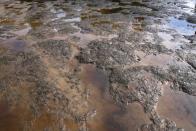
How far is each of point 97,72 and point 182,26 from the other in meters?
3.46

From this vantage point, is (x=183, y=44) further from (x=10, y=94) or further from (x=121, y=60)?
(x=10, y=94)

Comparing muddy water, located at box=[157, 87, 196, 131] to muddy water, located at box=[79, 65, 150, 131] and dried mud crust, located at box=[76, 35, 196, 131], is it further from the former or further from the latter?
muddy water, located at box=[79, 65, 150, 131]

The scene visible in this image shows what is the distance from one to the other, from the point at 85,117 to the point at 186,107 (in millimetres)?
1512

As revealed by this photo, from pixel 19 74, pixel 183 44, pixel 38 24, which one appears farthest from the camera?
pixel 38 24

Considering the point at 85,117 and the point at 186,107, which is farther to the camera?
the point at 186,107

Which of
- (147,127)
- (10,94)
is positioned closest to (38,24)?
(10,94)

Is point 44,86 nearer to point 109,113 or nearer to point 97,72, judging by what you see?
point 97,72

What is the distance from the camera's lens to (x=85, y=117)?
333 centimetres

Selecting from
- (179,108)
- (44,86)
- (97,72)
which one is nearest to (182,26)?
(97,72)

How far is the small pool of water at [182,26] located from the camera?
6.24 meters

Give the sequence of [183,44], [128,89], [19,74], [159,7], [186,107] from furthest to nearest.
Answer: [159,7] < [183,44] < [19,74] < [128,89] < [186,107]

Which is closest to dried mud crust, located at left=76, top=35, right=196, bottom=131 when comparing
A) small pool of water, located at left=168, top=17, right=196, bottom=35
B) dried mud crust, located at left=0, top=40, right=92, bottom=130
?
dried mud crust, located at left=0, top=40, right=92, bottom=130

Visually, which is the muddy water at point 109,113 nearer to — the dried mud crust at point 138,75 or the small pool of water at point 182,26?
the dried mud crust at point 138,75

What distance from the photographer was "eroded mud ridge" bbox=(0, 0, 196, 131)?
3.32 metres
